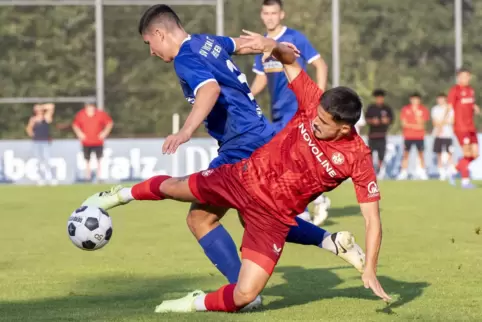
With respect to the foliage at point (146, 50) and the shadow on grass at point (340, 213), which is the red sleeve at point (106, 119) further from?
the shadow on grass at point (340, 213)

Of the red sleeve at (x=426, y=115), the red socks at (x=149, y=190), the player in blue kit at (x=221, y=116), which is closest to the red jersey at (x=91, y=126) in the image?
the red sleeve at (x=426, y=115)

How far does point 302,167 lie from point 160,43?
141 cm

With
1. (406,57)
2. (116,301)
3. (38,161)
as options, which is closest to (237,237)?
(116,301)

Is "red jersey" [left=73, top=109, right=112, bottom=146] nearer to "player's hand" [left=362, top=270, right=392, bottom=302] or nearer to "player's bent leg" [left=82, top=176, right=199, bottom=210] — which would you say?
"player's bent leg" [left=82, top=176, right=199, bottom=210]

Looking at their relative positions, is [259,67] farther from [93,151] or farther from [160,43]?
[93,151]

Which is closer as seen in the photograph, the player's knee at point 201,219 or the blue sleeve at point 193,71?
the blue sleeve at point 193,71

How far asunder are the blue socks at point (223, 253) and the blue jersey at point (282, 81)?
4.64 metres

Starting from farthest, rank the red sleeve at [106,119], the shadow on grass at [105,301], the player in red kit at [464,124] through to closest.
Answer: the red sleeve at [106,119], the player in red kit at [464,124], the shadow on grass at [105,301]

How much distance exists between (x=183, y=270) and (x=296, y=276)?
1.04 m

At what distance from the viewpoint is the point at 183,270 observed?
30.9ft

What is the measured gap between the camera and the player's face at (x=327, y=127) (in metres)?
6.56

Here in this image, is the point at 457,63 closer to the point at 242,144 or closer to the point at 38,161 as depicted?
the point at 38,161

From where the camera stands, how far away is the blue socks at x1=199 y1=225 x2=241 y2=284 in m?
7.43

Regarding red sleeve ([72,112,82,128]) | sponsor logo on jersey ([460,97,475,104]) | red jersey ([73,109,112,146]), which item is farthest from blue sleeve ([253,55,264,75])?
red sleeve ([72,112,82,128])
